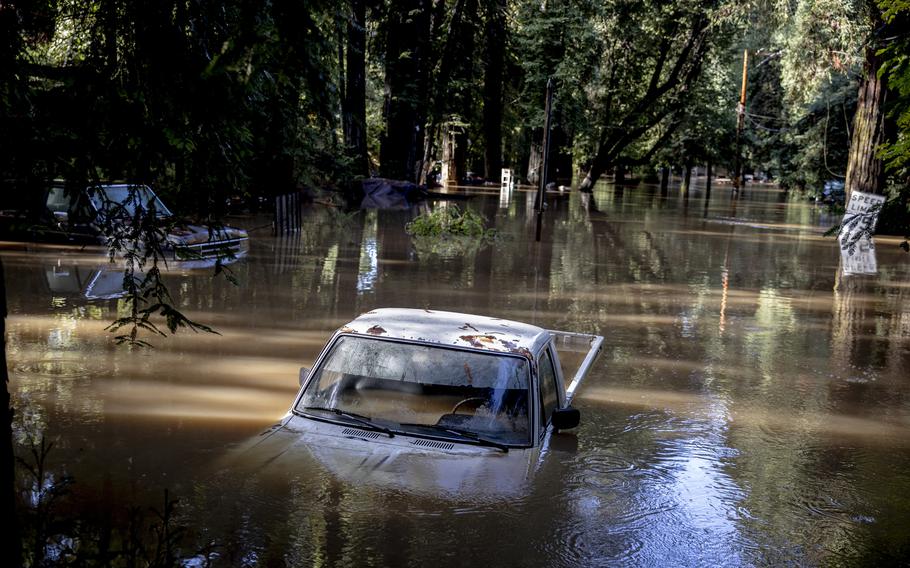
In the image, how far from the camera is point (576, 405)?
968 centimetres

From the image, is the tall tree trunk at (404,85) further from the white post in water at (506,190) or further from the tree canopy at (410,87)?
the white post in water at (506,190)

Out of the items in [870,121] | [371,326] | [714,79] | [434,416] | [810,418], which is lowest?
[810,418]

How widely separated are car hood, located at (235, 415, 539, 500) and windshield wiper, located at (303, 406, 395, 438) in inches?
1.4

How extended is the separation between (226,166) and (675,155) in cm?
6137

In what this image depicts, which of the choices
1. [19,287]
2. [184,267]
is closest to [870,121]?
[184,267]

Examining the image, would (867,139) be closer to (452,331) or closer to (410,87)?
(410,87)

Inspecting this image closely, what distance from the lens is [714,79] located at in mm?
60594

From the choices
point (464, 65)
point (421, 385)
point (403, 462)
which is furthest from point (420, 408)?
point (464, 65)

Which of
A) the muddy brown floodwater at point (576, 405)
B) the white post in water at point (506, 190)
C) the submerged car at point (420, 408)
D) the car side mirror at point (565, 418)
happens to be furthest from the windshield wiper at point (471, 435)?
the white post in water at point (506, 190)

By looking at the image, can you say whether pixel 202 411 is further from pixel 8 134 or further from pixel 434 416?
pixel 8 134

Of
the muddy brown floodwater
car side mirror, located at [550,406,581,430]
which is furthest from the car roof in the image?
the muddy brown floodwater

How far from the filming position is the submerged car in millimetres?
5836

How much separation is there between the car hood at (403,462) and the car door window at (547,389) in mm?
488

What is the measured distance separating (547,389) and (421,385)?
100cm
